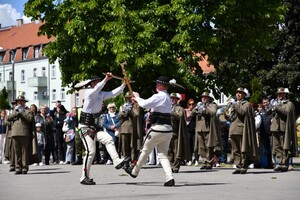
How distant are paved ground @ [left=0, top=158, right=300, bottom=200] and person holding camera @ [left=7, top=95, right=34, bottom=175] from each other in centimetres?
66

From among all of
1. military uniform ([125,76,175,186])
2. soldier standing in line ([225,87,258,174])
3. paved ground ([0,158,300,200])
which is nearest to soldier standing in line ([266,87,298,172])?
paved ground ([0,158,300,200])

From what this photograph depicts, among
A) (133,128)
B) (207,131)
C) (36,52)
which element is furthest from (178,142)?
(36,52)

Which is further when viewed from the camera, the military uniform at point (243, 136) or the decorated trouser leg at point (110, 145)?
the military uniform at point (243, 136)

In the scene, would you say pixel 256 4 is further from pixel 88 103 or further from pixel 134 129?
pixel 88 103

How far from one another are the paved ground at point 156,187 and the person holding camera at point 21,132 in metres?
0.66

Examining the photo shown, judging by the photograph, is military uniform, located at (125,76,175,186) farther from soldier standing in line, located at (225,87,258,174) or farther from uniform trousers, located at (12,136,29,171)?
uniform trousers, located at (12,136,29,171)

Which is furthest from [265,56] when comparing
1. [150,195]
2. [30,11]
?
[150,195]

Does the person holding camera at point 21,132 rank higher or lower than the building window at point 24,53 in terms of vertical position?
lower

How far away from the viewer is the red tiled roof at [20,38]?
103 metres

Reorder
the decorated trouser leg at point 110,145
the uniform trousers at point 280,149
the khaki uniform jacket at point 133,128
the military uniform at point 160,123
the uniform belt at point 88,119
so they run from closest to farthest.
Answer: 1. the military uniform at point 160,123
2. the decorated trouser leg at point 110,145
3. the uniform belt at point 88,119
4. the uniform trousers at point 280,149
5. the khaki uniform jacket at point 133,128

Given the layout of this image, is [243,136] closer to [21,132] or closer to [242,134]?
[242,134]

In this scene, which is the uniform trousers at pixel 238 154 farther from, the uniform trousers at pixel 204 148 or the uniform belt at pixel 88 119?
the uniform belt at pixel 88 119

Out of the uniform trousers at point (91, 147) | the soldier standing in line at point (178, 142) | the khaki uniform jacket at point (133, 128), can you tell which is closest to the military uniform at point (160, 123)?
the uniform trousers at point (91, 147)

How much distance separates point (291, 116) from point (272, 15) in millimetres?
15151
